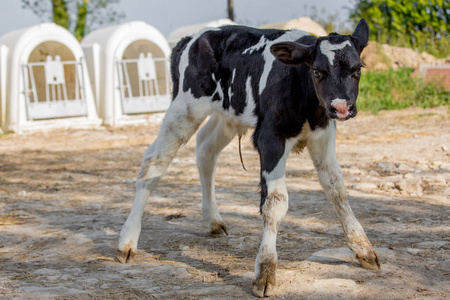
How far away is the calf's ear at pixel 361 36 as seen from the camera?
11.8 feet

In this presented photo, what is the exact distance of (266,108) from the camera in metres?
3.84

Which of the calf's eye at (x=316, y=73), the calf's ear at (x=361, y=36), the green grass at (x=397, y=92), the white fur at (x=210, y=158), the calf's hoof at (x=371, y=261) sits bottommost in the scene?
the green grass at (x=397, y=92)

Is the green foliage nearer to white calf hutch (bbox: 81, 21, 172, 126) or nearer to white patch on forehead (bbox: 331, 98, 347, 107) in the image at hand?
white calf hutch (bbox: 81, 21, 172, 126)

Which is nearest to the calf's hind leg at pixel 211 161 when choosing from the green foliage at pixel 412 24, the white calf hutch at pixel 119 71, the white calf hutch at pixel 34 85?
the white calf hutch at pixel 34 85

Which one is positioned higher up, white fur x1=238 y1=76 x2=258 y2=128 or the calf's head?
the calf's head

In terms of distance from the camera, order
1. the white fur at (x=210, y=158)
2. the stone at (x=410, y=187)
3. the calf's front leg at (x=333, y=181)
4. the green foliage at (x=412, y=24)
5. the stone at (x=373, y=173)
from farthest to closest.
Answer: the green foliage at (x=412, y=24) < the stone at (x=373, y=173) < the stone at (x=410, y=187) < the white fur at (x=210, y=158) < the calf's front leg at (x=333, y=181)

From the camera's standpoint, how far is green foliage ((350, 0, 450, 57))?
69.2 feet

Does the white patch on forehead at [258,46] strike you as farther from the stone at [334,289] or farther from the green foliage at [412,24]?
the green foliage at [412,24]

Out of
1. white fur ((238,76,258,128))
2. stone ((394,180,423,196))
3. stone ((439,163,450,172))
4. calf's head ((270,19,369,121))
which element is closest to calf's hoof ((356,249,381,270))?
calf's head ((270,19,369,121))

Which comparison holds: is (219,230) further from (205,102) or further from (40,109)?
(40,109)

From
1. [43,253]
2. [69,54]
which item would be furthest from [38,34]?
[43,253]

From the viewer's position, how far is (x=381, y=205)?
18.5ft

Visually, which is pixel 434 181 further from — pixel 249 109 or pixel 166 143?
pixel 166 143

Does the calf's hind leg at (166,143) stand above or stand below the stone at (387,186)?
above
